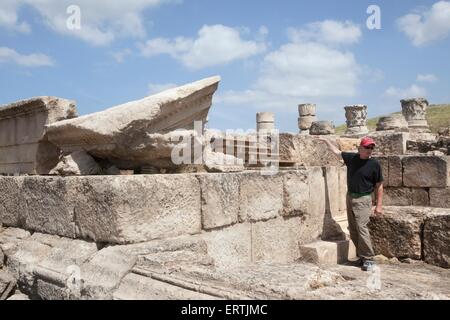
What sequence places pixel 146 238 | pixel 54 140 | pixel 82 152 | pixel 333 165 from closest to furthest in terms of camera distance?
pixel 146 238 → pixel 82 152 → pixel 54 140 → pixel 333 165

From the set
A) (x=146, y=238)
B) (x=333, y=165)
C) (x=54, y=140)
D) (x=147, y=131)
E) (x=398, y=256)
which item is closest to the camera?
(x=146, y=238)

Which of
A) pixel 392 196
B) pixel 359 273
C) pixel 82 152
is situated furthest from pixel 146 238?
pixel 392 196

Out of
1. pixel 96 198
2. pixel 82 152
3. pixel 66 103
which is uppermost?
pixel 66 103

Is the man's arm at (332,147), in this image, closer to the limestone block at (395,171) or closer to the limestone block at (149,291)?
the limestone block at (395,171)

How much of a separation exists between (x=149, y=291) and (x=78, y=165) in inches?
67.7

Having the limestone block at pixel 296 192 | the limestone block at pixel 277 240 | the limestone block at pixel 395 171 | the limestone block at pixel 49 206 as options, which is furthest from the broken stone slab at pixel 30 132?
the limestone block at pixel 395 171

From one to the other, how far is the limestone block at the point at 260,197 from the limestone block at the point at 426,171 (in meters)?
2.37

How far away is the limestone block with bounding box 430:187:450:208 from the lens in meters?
5.93

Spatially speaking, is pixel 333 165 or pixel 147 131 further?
pixel 333 165

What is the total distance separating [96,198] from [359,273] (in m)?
2.71

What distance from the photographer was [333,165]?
19.9ft

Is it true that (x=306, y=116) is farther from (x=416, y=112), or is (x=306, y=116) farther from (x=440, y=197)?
(x=440, y=197)

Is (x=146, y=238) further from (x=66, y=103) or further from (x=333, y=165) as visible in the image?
(x=333, y=165)

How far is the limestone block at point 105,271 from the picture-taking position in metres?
2.74
